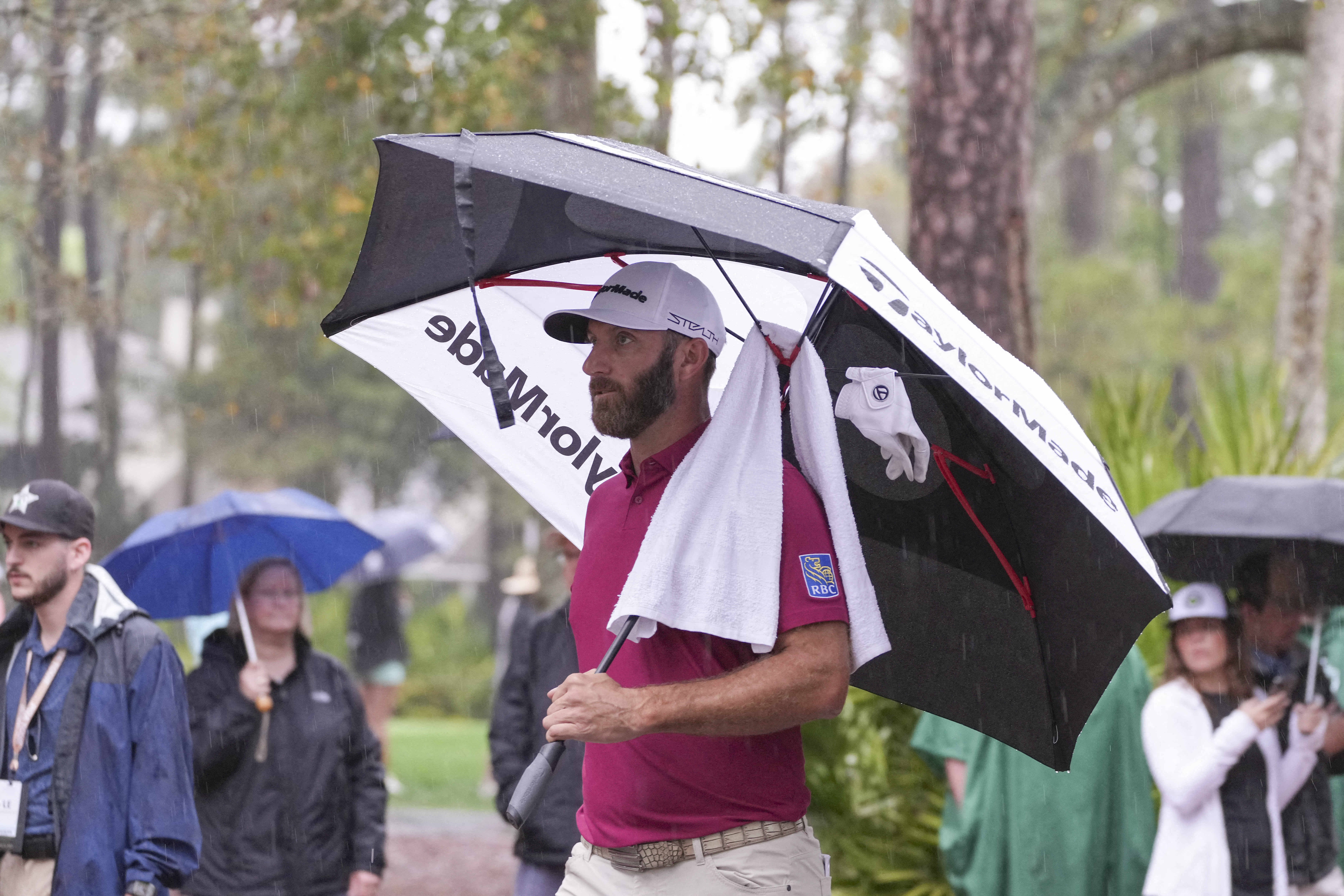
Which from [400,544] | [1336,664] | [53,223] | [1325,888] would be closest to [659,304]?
[1325,888]

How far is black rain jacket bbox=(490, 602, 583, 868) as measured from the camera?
20.8ft

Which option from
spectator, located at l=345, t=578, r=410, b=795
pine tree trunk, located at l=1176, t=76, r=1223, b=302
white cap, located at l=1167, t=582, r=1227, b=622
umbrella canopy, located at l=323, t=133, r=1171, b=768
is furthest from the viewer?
pine tree trunk, located at l=1176, t=76, r=1223, b=302

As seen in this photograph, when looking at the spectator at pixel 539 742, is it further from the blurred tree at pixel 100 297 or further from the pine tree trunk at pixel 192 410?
the pine tree trunk at pixel 192 410

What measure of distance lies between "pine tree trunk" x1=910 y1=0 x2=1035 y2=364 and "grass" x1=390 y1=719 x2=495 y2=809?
6725 mm

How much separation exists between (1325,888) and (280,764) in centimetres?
384

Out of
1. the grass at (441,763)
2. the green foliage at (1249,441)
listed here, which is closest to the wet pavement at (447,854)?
the grass at (441,763)

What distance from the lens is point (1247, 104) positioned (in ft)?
126

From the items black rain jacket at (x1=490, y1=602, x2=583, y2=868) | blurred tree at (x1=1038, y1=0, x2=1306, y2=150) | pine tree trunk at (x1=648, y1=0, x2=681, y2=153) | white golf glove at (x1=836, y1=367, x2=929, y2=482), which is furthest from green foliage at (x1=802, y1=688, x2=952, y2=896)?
blurred tree at (x1=1038, y1=0, x2=1306, y2=150)

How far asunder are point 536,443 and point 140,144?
14.9m

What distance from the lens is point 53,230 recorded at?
1733cm

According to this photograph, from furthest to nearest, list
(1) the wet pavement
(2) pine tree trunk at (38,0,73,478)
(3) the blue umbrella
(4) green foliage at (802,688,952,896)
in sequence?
(1) the wet pavement → (2) pine tree trunk at (38,0,73,478) → (4) green foliage at (802,688,952,896) → (3) the blue umbrella

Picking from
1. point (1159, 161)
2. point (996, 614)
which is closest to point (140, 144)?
point (996, 614)

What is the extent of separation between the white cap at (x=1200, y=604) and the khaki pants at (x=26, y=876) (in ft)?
12.6

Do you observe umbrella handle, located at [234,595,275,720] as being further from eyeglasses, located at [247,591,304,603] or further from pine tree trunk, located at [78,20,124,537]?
pine tree trunk, located at [78,20,124,537]
